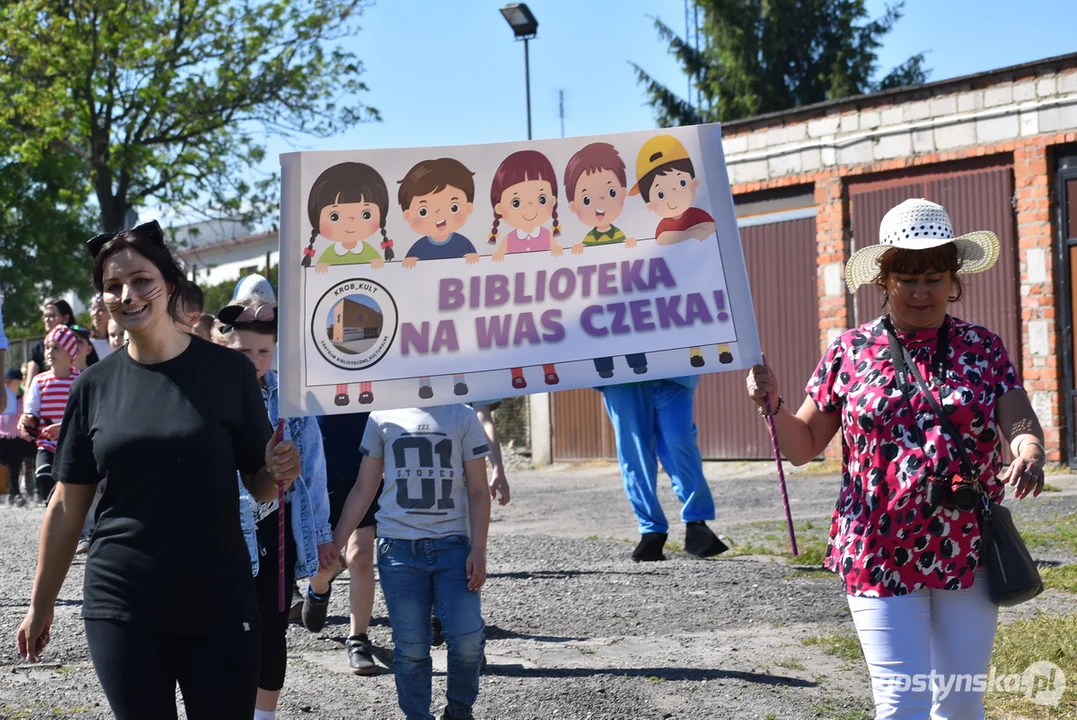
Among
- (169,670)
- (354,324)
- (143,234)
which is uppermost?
(143,234)

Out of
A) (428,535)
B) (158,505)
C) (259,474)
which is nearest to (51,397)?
(428,535)

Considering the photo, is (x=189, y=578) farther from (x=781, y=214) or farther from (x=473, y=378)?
(x=781, y=214)

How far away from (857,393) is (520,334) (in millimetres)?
1460

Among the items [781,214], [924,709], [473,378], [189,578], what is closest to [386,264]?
[473,378]

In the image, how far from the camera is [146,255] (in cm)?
369

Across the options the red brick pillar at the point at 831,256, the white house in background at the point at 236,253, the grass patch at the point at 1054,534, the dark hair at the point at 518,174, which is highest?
the white house in background at the point at 236,253

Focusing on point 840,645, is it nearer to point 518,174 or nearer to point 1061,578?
point 1061,578

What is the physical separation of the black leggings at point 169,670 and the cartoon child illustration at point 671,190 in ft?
7.40

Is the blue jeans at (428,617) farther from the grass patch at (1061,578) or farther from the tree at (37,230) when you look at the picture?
the tree at (37,230)

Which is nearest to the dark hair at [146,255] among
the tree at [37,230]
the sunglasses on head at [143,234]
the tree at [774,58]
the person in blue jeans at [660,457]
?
the sunglasses on head at [143,234]

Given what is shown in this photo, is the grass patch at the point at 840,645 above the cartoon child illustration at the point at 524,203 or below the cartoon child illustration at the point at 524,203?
below

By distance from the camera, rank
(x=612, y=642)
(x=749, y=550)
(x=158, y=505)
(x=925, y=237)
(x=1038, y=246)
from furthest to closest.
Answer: (x=1038, y=246), (x=749, y=550), (x=612, y=642), (x=925, y=237), (x=158, y=505)

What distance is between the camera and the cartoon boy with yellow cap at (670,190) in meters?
4.93

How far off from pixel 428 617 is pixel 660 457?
4.57 m
